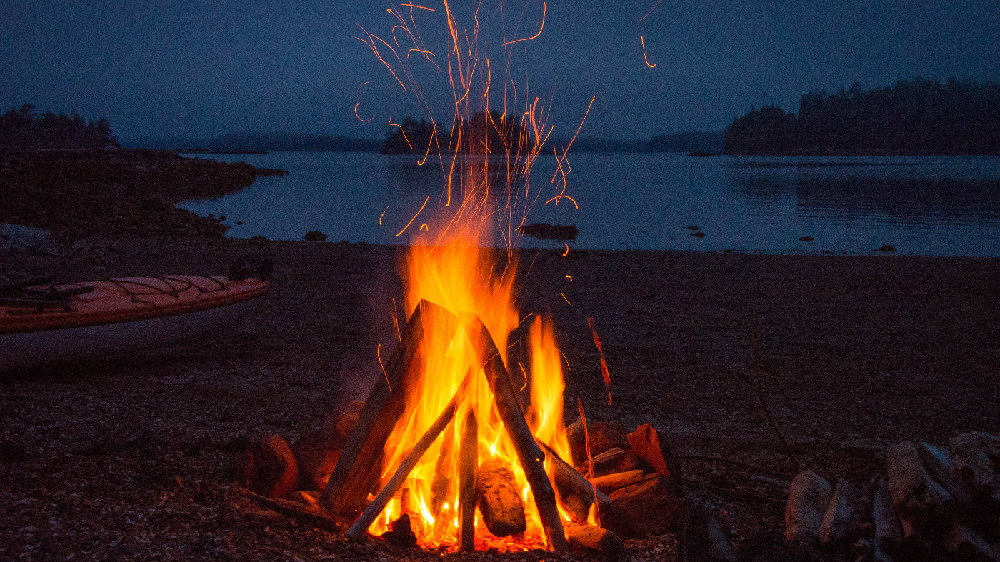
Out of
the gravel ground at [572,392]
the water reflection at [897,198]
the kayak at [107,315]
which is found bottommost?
the gravel ground at [572,392]

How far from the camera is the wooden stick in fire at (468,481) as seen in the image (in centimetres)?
392

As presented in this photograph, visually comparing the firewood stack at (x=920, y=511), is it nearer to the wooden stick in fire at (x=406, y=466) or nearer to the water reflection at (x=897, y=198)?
the wooden stick in fire at (x=406, y=466)

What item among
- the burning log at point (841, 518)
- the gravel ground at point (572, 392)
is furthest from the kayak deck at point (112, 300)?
the burning log at point (841, 518)

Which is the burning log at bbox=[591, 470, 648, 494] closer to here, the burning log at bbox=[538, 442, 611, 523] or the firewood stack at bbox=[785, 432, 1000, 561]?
the burning log at bbox=[538, 442, 611, 523]

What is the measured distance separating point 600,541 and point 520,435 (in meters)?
0.76

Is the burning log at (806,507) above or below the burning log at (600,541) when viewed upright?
above

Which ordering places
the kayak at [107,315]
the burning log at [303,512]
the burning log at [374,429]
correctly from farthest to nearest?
the kayak at [107,315] < the burning log at [374,429] < the burning log at [303,512]

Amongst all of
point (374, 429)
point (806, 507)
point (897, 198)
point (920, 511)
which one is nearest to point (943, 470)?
point (920, 511)

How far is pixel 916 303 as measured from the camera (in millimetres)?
12812

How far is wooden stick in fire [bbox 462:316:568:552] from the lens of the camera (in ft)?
13.0

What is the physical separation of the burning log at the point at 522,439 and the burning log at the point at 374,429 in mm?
387

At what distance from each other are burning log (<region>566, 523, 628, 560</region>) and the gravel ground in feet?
0.68

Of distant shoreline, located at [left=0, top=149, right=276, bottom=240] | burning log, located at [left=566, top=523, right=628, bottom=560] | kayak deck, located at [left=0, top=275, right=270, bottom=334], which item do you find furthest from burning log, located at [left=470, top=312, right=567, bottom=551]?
distant shoreline, located at [left=0, top=149, right=276, bottom=240]

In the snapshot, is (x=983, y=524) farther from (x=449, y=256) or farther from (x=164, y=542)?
(x=164, y=542)
